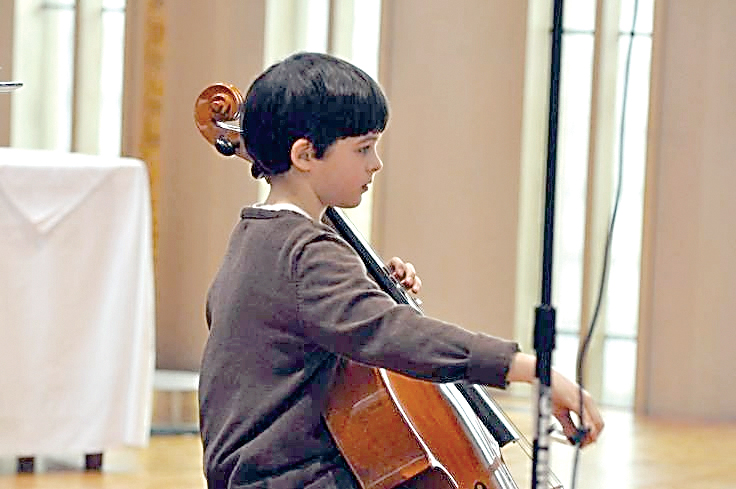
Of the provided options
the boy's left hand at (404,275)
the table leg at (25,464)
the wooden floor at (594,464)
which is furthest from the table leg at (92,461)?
the boy's left hand at (404,275)

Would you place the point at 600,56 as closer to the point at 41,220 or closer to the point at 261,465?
the point at 41,220

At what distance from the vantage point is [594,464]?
186 inches

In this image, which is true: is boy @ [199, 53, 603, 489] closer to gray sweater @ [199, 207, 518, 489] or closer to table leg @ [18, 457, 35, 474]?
gray sweater @ [199, 207, 518, 489]

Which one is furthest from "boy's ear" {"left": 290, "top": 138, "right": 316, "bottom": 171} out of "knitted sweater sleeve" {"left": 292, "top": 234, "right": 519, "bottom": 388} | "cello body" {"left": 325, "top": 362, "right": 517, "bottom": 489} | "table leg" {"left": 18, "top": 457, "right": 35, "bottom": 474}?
"table leg" {"left": 18, "top": 457, "right": 35, "bottom": 474}

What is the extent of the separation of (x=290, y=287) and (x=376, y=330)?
0.52ft

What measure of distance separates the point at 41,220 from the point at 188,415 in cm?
150

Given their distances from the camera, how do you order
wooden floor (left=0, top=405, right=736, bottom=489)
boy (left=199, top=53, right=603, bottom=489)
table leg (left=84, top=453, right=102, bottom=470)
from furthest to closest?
table leg (left=84, top=453, right=102, bottom=470) < wooden floor (left=0, top=405, right=736, bottom=489) < boy (left=199, top=53, right=603, bottom=489)

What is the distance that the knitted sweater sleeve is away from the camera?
163cm

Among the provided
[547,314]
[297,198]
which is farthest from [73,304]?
[547,314]

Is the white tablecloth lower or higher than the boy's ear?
lower

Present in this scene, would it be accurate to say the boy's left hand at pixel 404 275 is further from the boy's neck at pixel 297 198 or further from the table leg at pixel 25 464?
the table leg at pixel 25 464

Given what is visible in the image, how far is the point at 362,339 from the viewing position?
168cm

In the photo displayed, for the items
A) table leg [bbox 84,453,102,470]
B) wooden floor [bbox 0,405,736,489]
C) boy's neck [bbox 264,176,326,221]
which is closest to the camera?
boy's neck [bbox 264,176,326,221]

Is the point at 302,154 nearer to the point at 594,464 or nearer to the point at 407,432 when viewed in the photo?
the point at 407,432
